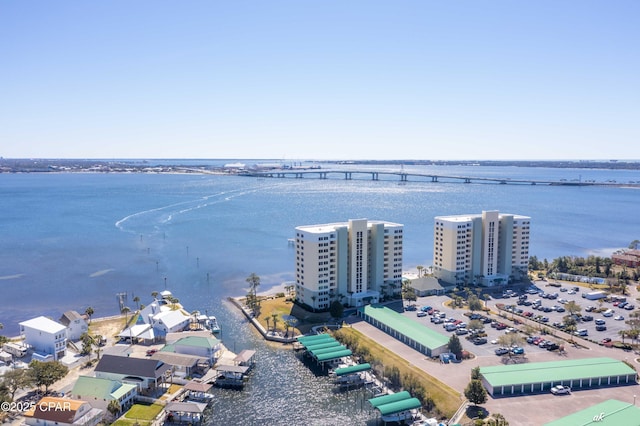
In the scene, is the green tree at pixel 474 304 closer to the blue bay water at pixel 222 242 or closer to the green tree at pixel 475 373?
the green tree at pixel 475 373

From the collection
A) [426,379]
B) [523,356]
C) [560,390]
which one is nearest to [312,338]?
[426,379]

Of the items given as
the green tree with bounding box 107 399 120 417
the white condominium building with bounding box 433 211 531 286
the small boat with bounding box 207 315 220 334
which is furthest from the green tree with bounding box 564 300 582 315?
the green tree with bounding box 107 399 120 417

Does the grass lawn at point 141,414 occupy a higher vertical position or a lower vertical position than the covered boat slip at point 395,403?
lower

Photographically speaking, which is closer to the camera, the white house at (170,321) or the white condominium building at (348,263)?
the white house at (170,321)

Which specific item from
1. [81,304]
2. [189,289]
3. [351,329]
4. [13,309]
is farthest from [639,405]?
[13,309]

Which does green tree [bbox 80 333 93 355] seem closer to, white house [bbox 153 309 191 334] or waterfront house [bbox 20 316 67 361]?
waterfront house [bbox 20 316 67 361]

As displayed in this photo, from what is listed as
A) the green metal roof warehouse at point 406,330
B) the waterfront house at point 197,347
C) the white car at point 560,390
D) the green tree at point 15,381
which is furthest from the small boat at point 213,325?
the white car at point 560,390

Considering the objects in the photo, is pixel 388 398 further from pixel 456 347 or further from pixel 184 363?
pixel 184 363
